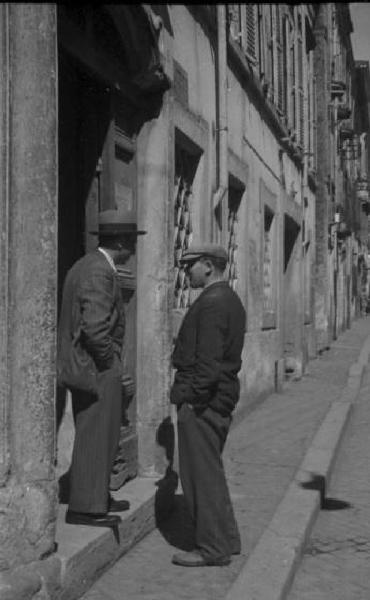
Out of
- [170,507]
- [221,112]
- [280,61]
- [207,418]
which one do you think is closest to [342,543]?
[170,507]

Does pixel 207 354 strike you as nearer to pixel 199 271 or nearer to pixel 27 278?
pixel 199 271

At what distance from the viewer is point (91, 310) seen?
4699 millimetres

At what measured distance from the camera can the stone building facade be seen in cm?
419

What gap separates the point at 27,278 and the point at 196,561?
178cm

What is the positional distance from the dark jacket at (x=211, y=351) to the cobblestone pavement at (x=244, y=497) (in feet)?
2.75

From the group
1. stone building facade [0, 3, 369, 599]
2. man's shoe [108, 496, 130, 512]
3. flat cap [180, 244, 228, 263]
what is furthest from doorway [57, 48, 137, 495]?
flat cap [180, 244, 228, 263]

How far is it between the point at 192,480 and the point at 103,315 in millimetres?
1012

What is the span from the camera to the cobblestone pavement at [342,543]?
16.2ft

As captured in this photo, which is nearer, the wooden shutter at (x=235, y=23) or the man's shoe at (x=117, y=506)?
the man's shoe at (x=117, y=506)

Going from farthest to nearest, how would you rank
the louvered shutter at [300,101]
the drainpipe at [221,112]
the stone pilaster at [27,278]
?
the louvered shutter at [300,101], the drainpipe at [221,112], the stone pilaster at [27,278]

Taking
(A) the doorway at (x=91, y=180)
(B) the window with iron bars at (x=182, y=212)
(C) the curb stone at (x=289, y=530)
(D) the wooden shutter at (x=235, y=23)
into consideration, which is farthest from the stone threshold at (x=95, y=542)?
(D) the wooden shutter at (x=235, y=23)

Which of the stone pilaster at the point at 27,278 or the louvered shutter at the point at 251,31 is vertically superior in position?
the louvered shutter at the point at 251,31

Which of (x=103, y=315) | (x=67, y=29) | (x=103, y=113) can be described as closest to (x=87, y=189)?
(x=103, y=113)

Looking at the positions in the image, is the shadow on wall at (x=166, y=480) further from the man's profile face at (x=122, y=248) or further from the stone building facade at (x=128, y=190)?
the man's profile face at (x=122, y=248)
